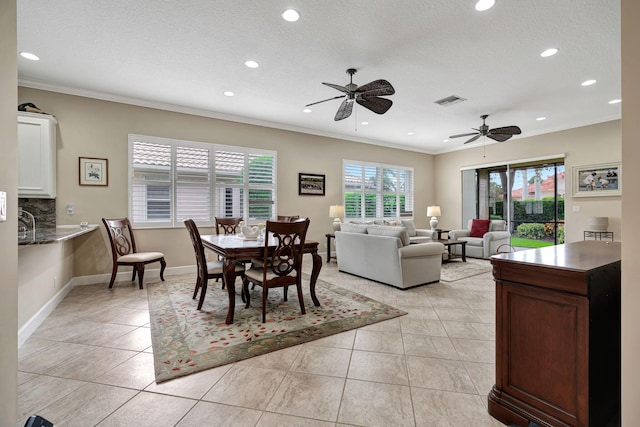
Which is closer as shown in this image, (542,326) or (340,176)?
(542,326)

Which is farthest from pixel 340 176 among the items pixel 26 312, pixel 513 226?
pixel 26 312

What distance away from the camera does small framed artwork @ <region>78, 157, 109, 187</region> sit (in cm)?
428

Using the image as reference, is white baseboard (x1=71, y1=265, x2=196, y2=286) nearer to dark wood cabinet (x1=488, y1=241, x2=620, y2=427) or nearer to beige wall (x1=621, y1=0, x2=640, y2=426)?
dark wood cabinet (x1=488, y1=241, x2=620, y2=427)

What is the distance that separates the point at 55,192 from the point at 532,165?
30.3ft

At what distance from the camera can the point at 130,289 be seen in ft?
13.6

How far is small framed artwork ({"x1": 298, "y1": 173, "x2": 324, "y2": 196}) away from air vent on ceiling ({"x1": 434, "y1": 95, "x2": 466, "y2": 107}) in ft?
9.31

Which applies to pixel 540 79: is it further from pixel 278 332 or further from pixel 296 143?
pixel 278 332

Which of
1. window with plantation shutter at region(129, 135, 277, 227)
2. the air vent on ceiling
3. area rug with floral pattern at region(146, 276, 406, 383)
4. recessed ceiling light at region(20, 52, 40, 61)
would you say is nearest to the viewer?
area rug with floral pattern at region(146, 276, 406, 383)

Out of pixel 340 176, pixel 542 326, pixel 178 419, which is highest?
pixel 340 176

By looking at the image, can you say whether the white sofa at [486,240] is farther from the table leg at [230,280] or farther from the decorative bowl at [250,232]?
the table leg at [230,280]

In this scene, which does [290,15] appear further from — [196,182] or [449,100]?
[196,182]

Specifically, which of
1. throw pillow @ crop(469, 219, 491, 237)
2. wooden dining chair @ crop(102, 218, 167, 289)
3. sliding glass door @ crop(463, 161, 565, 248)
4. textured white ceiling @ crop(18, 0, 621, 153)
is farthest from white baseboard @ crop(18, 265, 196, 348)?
sliding glass door @ crop(463, 161, 565, 248)

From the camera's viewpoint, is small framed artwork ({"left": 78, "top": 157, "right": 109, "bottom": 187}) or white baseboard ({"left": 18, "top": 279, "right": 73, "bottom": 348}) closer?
white baseboard ({"left": 18, "top": 279, "right": 73, "bottom": 348})

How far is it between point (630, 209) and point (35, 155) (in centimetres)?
551
